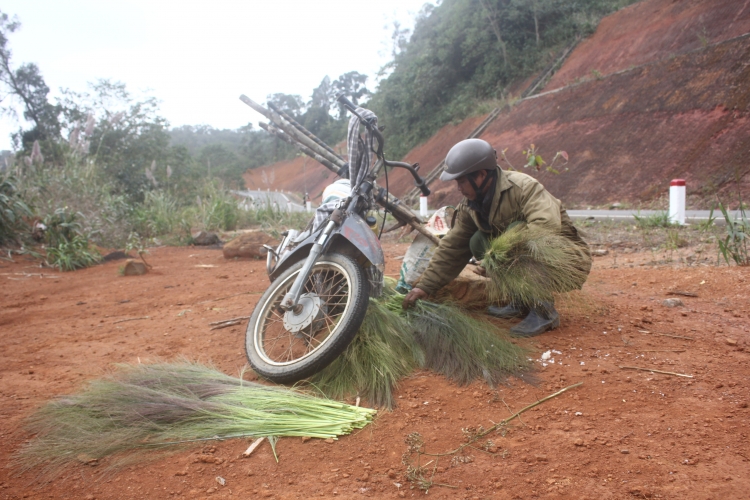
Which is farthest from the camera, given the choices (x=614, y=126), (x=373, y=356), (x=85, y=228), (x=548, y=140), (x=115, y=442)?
(x=548, y=140)

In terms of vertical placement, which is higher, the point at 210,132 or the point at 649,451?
the point at 210,132

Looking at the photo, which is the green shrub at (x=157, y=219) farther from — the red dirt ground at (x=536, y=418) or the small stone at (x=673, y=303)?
the small stone at (x=673, y=303)

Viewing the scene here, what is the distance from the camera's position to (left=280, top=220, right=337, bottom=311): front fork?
2512mm

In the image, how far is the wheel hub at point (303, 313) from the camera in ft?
8.26

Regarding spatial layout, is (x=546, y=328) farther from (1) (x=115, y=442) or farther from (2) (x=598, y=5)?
(2) (x=598, y=5)

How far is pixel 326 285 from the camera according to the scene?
112 inches

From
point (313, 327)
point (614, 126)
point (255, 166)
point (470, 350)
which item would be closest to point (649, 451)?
point (470, 350)

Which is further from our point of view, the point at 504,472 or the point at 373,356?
the point at 373,356

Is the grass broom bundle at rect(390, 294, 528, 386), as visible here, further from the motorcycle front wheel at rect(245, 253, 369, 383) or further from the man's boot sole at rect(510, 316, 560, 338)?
the motorcycle front wheel at rect(245, 253, 369, 383)

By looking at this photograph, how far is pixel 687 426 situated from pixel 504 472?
0.71 meters

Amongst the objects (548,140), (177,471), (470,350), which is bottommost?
(177,471)

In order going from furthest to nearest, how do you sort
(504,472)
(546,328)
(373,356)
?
1. (546,328)
2. (373,356)
3. (504,472)

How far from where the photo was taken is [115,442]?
197 centimetres

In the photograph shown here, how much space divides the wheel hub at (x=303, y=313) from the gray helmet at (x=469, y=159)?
95 cm
